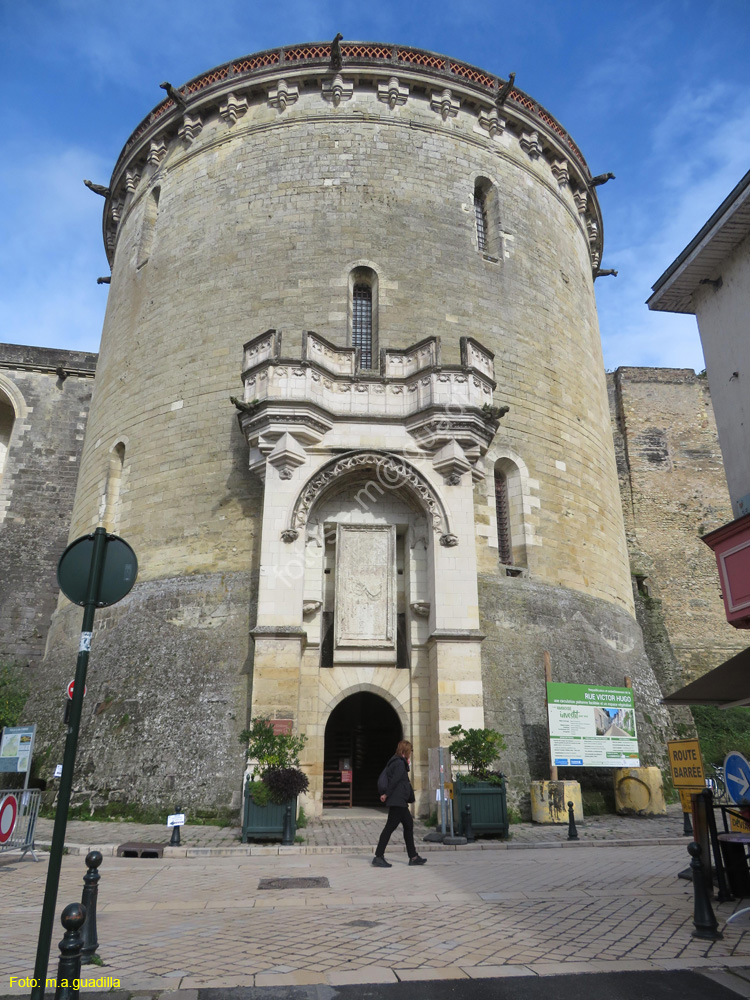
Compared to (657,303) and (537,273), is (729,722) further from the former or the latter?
(657,303)

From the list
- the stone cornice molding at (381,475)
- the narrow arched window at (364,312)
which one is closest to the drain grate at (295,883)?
the stone cornice molding at (381,475)

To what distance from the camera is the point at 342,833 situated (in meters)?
10.9

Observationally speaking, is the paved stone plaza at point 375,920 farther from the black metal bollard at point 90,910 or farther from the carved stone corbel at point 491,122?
the carved stone corbel at point 491,122

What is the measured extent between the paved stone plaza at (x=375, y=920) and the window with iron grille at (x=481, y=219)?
13905 millimetres

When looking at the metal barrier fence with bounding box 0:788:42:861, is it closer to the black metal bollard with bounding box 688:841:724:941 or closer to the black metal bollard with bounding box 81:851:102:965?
the black metal bollard with bounding box 81:851:102:965

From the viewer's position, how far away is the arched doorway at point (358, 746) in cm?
1496

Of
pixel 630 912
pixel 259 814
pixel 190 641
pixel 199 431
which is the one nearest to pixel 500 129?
pixel 199 431

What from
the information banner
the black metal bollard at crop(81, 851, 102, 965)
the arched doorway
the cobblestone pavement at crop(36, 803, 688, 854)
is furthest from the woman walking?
the information banner

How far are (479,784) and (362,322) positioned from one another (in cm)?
982

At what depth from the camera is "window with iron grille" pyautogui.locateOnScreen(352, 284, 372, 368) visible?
1588 centimetres

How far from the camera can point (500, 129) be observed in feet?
62.0

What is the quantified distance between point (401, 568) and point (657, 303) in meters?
6.34

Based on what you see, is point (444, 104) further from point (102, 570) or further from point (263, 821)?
point (102, 570)

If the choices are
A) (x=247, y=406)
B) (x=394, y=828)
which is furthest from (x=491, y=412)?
(x=394, y=828)
